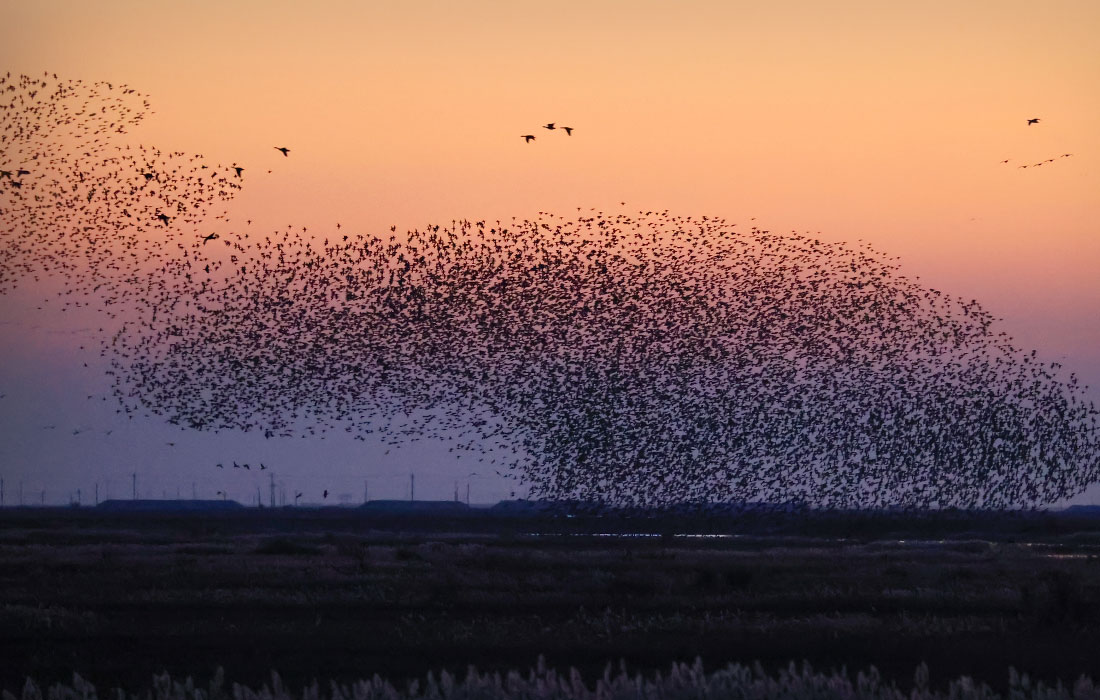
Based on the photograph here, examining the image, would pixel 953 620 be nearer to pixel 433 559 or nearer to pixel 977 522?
pixel 433 559

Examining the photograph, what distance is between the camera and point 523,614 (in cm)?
2706

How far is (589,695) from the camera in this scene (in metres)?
12.7

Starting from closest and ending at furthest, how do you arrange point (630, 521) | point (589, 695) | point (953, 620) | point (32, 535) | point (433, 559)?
point (589, 695), point (953, 620), point (433, 559), point (32, 535), point (630, 521)

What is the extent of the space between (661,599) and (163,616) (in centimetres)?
1028

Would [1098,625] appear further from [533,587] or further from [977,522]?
[977,522]

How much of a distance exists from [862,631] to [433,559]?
24374 millimetres

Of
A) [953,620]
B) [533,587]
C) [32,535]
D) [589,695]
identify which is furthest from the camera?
[32,535]

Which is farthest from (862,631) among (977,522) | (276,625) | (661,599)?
(977,522)

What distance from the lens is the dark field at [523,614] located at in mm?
20359

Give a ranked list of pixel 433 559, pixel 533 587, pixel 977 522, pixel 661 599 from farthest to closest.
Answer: pixel 977 522, pixel 433 559, pixel 533 587, pixel 661 599

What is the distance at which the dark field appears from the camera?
20.4 meters

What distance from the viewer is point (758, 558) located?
46188mm

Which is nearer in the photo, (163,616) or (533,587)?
(163,616)

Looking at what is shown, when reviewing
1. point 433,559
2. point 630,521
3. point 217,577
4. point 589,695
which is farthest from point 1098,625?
point 630,521
